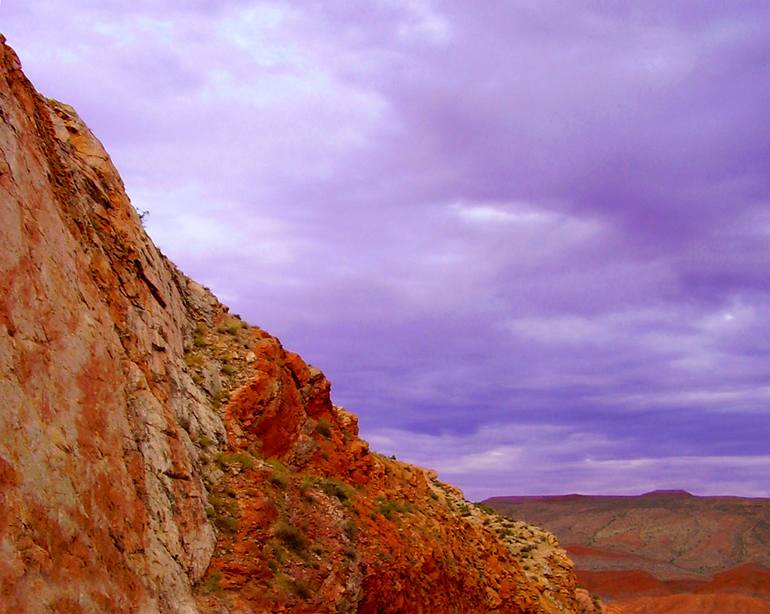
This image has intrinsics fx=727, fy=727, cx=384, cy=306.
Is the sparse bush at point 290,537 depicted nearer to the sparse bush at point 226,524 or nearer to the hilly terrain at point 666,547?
the sparse bush at point 226,524

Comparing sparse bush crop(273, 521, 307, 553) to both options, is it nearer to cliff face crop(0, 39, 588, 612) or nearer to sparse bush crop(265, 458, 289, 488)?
cliff face crop(0, 39, 588, 612)

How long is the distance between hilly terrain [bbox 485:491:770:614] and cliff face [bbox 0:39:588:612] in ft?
264

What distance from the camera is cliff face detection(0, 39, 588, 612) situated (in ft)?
33.3

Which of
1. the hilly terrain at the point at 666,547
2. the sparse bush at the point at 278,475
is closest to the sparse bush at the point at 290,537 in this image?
the sparse bush at the point at 278,475

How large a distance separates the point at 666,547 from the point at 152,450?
495 feet

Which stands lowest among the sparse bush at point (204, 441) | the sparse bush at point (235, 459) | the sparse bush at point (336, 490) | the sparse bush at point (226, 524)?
the sparse bush at point (226, 524)

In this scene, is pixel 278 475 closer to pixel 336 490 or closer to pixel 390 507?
pixel 336 490

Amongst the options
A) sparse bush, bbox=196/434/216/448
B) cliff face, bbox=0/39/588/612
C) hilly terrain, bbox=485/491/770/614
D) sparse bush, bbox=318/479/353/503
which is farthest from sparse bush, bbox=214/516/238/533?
hilly terrain, bbox=485/491/770/614

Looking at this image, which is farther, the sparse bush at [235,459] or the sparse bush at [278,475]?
the sparse bush at [278,475]

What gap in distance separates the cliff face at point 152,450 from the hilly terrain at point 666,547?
80.6 metres

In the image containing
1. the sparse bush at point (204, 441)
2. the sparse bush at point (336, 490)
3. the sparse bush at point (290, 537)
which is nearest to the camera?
the sparse bush at point (290, 537)

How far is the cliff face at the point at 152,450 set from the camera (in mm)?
10141

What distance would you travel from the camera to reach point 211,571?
14469mm

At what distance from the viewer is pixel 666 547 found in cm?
Result: 14475
